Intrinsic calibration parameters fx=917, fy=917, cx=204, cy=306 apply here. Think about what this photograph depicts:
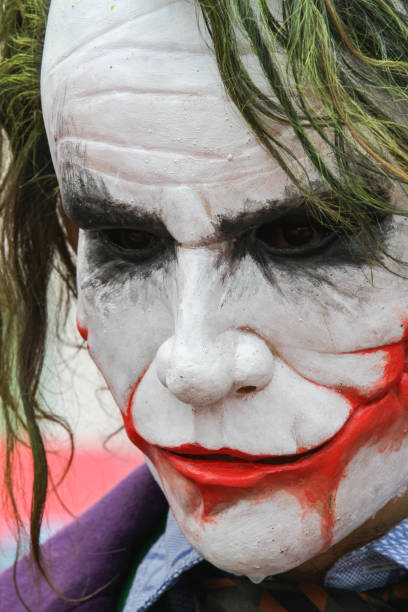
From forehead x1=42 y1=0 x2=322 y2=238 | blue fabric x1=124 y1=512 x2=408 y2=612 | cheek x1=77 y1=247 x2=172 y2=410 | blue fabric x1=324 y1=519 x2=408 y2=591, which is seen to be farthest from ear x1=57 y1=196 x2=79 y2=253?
blue fabric x1=324 y1=519 x2=408 y2=591

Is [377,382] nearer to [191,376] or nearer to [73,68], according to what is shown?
[191,376]

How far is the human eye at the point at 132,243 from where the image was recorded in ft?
3.56

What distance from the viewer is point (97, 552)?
149 centimetres

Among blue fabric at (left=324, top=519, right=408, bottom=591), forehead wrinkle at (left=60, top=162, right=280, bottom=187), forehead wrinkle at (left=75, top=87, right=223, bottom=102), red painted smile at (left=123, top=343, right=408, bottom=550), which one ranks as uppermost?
forehead wrinkle at (left=75, top=87, right=223, bottom=102)

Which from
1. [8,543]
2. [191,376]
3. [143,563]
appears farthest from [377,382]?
[8,543]

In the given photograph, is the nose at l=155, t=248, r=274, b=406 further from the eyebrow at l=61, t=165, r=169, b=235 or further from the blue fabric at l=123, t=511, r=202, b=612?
the blue fabric at l=123, t=511, r=202, b=612

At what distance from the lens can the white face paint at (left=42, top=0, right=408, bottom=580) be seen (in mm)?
969

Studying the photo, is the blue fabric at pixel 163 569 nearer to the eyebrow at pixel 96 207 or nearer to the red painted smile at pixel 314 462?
the red painted smile at pixel 314 462

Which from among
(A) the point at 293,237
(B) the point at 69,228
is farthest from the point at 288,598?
(B) the point at 69,228

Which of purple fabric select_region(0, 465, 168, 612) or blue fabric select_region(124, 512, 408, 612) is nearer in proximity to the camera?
blue fabric select_region(124, 512, 408, 612)

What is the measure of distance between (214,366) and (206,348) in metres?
0.02

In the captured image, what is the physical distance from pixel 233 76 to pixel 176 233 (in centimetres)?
Result: 18

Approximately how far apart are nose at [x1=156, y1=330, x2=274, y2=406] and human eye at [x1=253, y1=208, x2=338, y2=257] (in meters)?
0.10

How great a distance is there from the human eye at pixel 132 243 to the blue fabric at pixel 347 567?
0.46 metres
